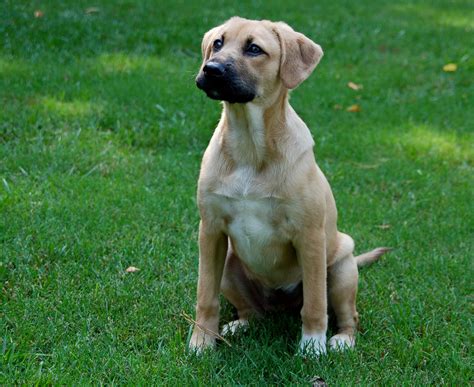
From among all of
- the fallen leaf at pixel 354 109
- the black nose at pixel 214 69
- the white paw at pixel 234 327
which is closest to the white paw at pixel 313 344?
the white paw at pixel 234 327

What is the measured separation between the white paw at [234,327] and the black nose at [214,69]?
1.37 metres

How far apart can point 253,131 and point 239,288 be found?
93cm

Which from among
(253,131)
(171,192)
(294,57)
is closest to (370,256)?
(253,131)

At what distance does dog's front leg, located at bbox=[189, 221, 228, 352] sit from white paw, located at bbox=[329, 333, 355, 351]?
0.59 meters

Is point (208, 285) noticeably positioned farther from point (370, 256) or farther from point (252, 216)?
point (370, 256)

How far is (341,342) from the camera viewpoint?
3668mm

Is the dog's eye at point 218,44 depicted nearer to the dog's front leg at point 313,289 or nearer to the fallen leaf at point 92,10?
the dog's front leg at point 313,289

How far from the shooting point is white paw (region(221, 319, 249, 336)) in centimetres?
379

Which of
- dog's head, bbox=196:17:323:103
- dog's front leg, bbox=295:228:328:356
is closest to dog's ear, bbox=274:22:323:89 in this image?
dog's head, bbox=196:17:323:103

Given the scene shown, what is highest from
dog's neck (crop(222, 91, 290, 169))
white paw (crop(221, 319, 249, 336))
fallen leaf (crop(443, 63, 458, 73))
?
dog's neck (crop(222, 91, 290, 169))

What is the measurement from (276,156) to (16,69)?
4.56 meters

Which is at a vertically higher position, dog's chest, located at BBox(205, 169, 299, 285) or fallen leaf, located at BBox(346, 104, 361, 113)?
dog's chest, located at BBox(205, 169, 299, 285)

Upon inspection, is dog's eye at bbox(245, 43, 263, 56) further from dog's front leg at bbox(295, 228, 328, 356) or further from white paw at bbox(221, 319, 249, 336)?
white paw at bbox(221, 319, 249, 336)

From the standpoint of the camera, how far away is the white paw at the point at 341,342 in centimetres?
357
